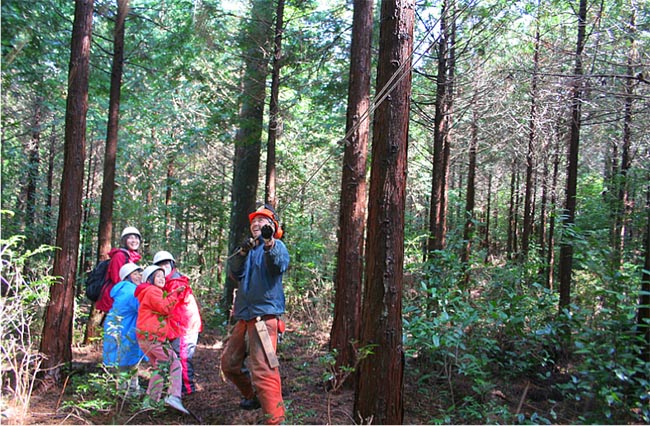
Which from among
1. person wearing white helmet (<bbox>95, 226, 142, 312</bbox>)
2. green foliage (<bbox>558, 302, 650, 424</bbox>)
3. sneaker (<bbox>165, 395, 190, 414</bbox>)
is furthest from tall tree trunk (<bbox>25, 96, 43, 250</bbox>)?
green foliage (<bbox>558, 302, 650, 424</bbox>)

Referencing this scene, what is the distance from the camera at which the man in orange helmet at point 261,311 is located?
4.54 m

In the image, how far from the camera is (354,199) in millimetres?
6000

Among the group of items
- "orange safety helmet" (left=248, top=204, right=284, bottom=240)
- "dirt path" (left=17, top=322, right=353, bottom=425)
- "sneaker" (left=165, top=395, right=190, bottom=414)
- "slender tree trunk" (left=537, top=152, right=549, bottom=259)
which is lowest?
"dirt path" (left=17, top=322, right=353, bottom=425)

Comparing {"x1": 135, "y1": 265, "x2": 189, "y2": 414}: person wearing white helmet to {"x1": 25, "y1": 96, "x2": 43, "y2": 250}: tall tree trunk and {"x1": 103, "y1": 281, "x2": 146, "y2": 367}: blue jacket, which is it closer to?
{"x1": 103, "y1": 281, "x2": 146, "y2": 367}: blue jacket

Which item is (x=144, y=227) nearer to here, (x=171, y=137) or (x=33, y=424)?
(x=171, y=137)

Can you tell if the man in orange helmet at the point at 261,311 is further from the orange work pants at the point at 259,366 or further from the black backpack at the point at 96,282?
the black backpack at the point at 96,282

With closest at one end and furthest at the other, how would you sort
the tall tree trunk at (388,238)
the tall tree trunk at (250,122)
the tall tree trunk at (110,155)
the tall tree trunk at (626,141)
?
the tall tree trunk at (388,238)
the tall tree trunk at (626,141)
the tall tree trunk at (110,155)
the tall tree trunk at (250,122)

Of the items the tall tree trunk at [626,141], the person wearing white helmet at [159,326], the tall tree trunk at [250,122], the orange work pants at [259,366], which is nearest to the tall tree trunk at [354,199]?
the orange work pants at [259,366]

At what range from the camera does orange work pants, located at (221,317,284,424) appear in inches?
176

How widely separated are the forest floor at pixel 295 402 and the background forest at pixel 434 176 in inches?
2.7

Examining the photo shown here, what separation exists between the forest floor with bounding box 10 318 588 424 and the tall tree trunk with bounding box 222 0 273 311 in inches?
117

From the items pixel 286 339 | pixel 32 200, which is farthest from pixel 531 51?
pixel 32 200

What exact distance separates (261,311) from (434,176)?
6409 mm

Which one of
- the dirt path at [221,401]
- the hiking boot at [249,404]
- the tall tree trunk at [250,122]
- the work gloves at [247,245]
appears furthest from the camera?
the tall tree trunk at [250,122]
